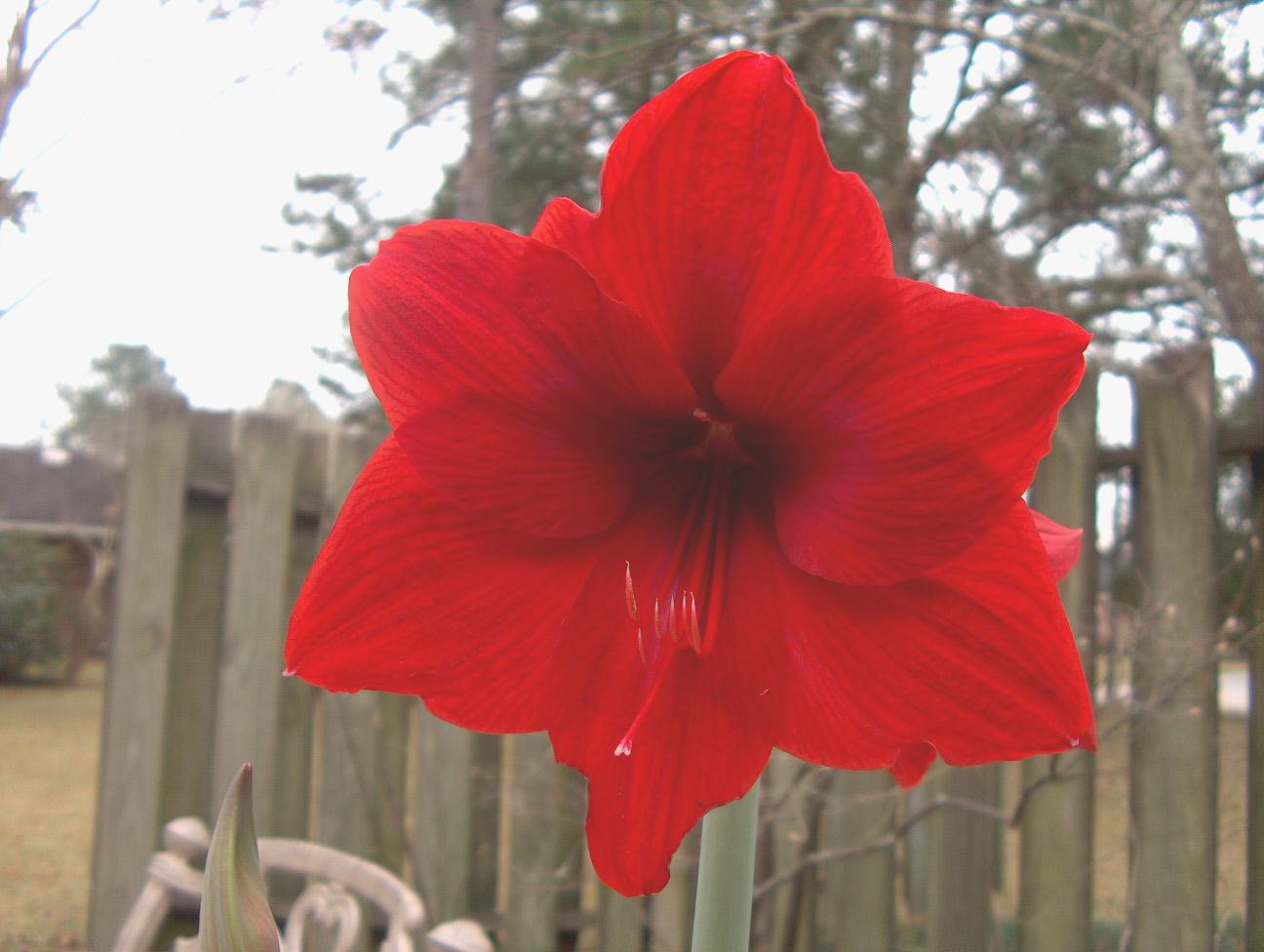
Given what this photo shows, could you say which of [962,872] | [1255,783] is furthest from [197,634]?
[1255,783]

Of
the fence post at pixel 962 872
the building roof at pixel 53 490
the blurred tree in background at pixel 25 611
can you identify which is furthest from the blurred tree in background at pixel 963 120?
the building roof at pixel 53 490

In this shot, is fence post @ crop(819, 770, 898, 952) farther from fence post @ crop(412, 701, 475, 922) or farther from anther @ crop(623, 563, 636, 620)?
anther @ crop(623, 563, 636, 620)

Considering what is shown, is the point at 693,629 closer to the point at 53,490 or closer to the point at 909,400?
the point at 909,400

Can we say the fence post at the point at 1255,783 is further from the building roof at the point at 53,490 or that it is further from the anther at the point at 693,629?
the building roof at the point at 53,490

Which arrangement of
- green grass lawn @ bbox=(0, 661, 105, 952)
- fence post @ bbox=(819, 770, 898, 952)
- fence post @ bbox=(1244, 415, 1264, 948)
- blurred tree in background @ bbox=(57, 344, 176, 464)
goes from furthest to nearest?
blurred tree in background @ bbox=(57, 344, 176, 464) < green grass lawn @ bbox=(0, 661, 105, 952) < fence post @ bbox=(819, 770, 898, 952) < fence post @ bbox=(1244, 415, 1264, 948)

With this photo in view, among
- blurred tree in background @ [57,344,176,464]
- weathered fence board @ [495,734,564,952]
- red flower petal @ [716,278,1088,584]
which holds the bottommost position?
weathered fence board @ [495,734,564,952]

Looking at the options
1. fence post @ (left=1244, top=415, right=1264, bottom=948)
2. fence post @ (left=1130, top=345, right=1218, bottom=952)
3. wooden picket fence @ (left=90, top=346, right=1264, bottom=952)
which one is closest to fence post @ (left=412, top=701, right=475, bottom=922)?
wooden picket fence @ (left=90, top=346, right=1264, bottom=952)

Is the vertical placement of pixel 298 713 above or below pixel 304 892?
above
